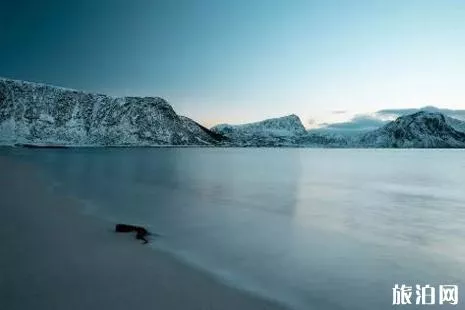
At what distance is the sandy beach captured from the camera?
572 cm

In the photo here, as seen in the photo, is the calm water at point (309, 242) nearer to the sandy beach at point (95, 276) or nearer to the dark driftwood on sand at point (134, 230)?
the dark driftwood on sand at point (134, 230)

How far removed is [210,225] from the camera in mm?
13156

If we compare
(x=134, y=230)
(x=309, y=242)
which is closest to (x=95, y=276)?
(x=134, y=230)

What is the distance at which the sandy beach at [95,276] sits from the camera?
5.72m

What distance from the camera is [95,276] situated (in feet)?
22.1

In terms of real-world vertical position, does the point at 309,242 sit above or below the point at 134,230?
below

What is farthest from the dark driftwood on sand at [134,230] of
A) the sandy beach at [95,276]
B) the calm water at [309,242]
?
the calm water at [309,242]

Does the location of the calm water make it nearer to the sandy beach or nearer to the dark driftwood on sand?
the dark driftwood on sand

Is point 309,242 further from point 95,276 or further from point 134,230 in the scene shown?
point 95,276

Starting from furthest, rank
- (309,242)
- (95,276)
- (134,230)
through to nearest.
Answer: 1. (309,242)
2. (134,230)
3. (95,276)

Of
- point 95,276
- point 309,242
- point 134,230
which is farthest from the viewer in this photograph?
point 309,242

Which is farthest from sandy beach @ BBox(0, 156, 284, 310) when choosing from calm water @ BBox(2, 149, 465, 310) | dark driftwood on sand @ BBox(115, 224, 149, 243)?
calm water @ BBox(2, 149, 465, 310)

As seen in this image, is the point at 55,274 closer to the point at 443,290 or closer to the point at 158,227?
the point at 158,227

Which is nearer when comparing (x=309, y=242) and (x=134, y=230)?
(x=134, y=230)
